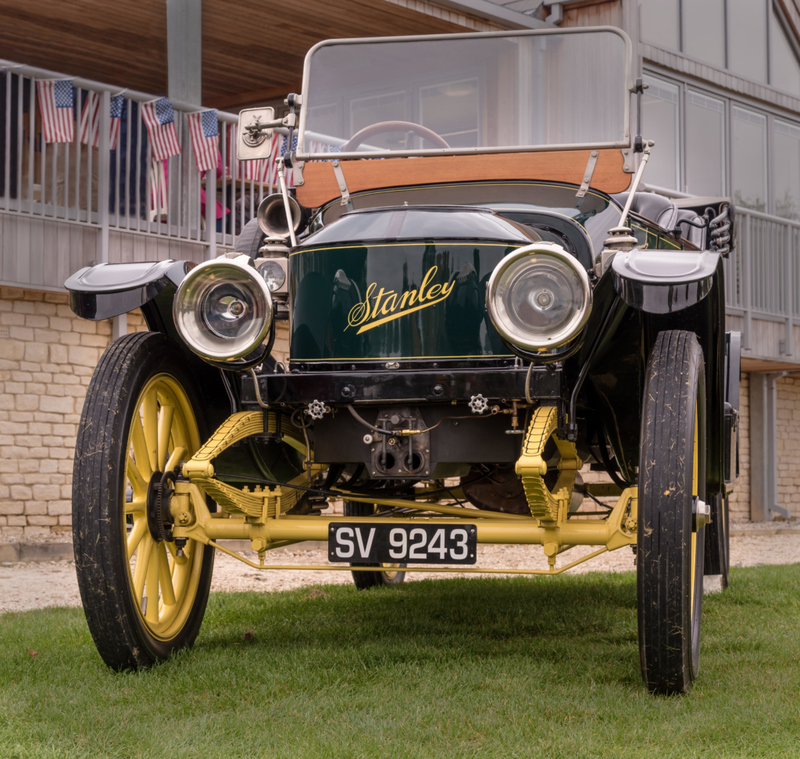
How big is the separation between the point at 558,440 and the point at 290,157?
5.97 feet

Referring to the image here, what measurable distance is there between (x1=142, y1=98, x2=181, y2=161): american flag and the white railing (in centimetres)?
7

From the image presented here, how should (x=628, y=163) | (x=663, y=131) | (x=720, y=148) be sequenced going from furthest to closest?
(x=720, y=148) → (x=663, y=131) → (x=628, y=163)

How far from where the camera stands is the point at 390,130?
16.4 ft

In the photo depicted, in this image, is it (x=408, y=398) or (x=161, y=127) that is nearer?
(x=408, y=398)

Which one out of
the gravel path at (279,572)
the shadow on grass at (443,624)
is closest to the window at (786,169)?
the gravel path at (279,572)

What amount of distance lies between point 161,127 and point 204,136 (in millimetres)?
454

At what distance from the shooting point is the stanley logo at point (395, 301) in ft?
11.9

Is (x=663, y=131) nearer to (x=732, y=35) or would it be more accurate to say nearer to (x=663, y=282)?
(x=732, y=35)

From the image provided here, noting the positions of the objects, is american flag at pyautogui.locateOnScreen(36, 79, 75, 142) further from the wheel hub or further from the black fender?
the black fender

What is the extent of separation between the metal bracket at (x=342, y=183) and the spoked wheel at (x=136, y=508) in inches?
45.8

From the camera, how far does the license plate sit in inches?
138

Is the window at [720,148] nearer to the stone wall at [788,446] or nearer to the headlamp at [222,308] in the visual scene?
the stone wall at [788,446]

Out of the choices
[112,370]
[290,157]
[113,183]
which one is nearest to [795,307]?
[113,183]

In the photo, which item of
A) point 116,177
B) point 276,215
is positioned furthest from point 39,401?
point 276,215
